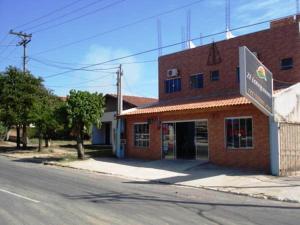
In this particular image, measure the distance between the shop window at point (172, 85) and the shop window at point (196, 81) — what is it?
1299mm

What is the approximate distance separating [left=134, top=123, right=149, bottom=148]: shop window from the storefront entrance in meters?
1.81

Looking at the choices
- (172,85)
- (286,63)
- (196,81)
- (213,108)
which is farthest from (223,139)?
(172,85)

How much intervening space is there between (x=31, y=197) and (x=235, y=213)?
580 cm

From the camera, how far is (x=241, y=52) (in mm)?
18484

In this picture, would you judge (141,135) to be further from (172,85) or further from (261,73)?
(261,73)

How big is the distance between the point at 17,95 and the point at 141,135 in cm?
1497

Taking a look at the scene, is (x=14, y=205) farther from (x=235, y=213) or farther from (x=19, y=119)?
(x=19, y=119)

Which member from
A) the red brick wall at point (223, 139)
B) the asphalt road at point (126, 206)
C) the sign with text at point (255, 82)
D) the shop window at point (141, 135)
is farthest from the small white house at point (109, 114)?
the asphalt road at point (126, 206)

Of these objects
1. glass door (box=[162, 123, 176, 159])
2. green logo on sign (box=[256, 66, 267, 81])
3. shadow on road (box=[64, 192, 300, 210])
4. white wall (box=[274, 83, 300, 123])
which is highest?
green logo on sign (box=[256, 66, 267, 81])

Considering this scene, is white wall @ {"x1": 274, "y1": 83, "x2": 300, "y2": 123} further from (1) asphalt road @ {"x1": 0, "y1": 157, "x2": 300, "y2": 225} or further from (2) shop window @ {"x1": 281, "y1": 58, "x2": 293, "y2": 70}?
(1) asphalt road @ {"x1": 0, "y1": 157, "x2": 300, "y2": 225}

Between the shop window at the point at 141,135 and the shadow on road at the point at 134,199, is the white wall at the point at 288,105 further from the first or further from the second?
the shop window at the point at 141,135

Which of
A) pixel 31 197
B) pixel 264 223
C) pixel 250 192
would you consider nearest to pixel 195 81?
pixel 250 192

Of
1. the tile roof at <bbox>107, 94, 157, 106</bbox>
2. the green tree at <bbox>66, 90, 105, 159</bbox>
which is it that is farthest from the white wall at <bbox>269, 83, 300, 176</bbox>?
the tile roof at <bbox>107, 94, 157, 106</bbox>

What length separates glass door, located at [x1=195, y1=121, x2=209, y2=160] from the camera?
81.8ft
